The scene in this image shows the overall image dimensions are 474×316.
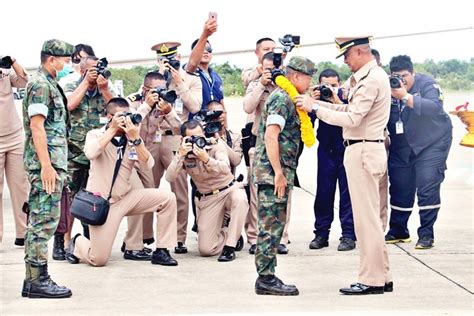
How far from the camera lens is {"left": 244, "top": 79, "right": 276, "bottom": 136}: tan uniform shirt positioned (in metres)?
8.77

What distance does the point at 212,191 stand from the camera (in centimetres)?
887

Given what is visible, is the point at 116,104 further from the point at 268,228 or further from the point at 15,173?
the point at 268,228

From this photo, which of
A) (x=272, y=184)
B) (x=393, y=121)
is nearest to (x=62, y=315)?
(x=272, y=184)

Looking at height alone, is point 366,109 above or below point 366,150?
above

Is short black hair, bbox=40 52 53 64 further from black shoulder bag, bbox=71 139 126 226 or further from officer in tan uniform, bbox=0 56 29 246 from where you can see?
officer in tan uniform, bbox=0 56 29 246

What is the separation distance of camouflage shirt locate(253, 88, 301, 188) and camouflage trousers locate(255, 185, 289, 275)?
10 centimetres

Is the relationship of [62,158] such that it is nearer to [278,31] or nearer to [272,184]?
[272,184]

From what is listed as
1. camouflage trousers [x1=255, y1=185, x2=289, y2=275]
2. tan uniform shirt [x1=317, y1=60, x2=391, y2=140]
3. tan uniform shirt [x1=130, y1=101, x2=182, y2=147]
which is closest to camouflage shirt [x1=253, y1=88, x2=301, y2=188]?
camouflage trousers [x1=255, y1=185, x2=289, y2=275]

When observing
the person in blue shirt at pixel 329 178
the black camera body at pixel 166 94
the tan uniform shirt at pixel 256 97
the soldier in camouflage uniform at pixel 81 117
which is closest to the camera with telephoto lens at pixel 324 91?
the tan uniform shirt at pixel 256 97

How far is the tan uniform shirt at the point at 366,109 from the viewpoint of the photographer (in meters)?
7.27

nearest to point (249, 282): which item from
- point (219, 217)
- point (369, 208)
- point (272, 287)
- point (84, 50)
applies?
point (272, 287)

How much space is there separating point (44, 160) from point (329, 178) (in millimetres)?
2935

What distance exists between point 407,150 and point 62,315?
3814mm

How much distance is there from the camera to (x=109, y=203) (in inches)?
328
